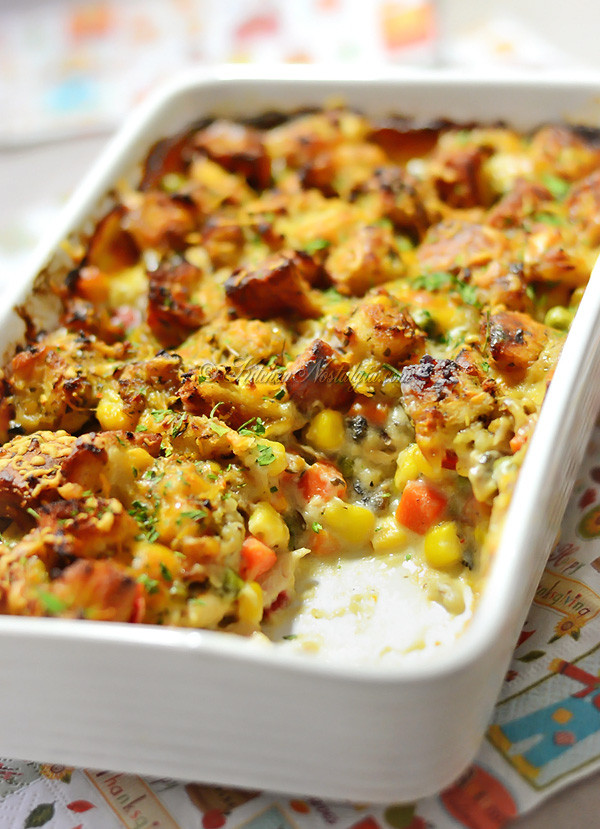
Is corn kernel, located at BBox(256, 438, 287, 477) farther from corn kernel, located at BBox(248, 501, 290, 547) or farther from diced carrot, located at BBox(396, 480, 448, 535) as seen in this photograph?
diced carrot, located at BBox(396, 480, 448, 535)

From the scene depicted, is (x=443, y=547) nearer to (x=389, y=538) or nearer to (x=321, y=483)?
(x=389, y=538)

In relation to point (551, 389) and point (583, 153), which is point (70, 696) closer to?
point (551, 389)

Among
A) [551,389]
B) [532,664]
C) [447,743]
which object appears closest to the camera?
[447,743]

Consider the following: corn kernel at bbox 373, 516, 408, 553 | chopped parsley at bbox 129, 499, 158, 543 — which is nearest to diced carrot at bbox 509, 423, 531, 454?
corn kernel at bbox 373, 516, 408, 553

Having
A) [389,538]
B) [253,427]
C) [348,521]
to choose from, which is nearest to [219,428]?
[253,427]

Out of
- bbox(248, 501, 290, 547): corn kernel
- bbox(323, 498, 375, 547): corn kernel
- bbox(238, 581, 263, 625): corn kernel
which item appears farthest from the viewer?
bbox(323, 498, 375, 547): corn kernel

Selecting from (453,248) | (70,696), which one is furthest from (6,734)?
(453,248)
